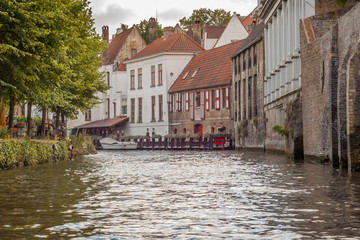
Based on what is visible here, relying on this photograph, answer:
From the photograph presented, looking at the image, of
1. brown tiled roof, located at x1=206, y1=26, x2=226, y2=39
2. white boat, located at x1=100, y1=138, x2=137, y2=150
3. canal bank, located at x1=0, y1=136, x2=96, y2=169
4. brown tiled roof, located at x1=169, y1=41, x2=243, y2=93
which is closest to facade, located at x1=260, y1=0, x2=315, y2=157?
canal bank, located at x1=0, y1=136, x2=96, y2=169

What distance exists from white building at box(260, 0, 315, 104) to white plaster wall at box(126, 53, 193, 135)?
25650mm

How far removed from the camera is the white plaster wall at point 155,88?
226 ft

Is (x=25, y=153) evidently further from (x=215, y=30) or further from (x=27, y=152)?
(x=215, y=30)

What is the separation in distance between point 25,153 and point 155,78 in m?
48.8

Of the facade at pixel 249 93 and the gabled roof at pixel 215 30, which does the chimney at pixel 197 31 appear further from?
the facade at pixel 249 93

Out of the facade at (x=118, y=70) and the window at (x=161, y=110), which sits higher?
the facade at (x=118, y=70)

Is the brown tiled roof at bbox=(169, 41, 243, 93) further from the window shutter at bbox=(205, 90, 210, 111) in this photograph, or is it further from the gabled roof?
the gabled roof

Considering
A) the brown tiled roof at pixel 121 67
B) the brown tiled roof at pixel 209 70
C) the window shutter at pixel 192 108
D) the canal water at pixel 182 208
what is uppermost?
the brown tiled roof at pixel 121 67

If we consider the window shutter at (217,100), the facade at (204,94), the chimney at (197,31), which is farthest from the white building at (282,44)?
the chimney at (197,31)

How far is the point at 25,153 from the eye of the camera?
22.9m

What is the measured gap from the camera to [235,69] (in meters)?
54.1

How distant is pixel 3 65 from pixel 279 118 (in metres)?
18.8

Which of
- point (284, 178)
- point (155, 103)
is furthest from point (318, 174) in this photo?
point (155, 103)

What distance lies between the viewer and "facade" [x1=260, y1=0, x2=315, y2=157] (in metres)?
26.9
